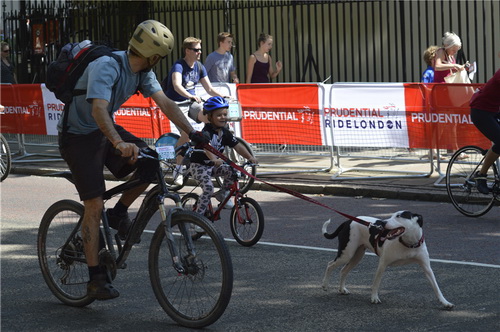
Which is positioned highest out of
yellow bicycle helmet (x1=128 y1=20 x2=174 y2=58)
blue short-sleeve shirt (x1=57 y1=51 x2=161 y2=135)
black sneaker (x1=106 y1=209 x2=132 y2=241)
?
yellow bicycle helmet (x1=128 y1=20 x2=174 y2=58)

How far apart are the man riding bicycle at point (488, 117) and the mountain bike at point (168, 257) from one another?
183 inches

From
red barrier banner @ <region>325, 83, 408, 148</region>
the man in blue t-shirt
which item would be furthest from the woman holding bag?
the man in blue t-shirt

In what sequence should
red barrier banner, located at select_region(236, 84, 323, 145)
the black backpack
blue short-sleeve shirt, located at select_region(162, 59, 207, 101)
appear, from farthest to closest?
red barrier banner, located at select_region(236, 84, 323, 145) → blue short-sleeve shirt, located at select_region(162, 59, 207, 101) → the black backpack

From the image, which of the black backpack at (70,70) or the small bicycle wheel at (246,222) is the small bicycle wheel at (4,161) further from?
the black backpack at (70,70)

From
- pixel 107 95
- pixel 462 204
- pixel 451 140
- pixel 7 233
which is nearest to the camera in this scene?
pixel 107 95

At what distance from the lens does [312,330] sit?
18.4ft

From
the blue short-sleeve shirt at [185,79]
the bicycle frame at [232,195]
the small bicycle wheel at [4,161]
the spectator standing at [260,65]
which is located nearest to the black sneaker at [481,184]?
the bicycle frame at [232,195]

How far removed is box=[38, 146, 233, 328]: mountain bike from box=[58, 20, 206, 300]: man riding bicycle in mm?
91

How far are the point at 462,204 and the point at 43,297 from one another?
196 inches

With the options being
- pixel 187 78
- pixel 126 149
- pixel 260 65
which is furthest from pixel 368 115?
pixel 126 149

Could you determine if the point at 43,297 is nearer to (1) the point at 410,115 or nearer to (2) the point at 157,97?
(2) the point at 157,97

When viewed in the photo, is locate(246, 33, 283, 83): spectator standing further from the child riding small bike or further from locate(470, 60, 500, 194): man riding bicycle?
the child riding small bike

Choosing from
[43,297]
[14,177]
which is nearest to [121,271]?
[43,297]

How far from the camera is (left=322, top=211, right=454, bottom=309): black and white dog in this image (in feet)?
19.4
